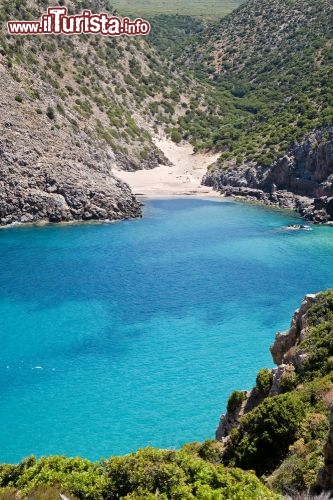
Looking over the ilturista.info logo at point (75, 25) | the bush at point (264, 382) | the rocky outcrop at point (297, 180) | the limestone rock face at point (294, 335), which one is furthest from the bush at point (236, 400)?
the ilturista.info logo at point (75, 25)

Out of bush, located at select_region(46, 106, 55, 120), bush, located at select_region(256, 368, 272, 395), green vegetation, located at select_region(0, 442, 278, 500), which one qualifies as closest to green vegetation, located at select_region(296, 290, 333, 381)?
bush, located at select_region(256, 368, 272, 395)

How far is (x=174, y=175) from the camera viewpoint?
12131 centimetres

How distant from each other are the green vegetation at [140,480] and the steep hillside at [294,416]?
5.73 ft

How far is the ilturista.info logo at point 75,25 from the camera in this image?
11600 centimetres

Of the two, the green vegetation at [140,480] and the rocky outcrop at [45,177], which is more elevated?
the rocky outcrop at [45,177]

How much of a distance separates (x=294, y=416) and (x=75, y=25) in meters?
122

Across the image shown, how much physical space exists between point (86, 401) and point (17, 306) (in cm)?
1796

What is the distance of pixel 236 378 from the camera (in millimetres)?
40062

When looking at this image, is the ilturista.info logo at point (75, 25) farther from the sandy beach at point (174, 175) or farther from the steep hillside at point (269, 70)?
the steep hillside at point (269, 70)

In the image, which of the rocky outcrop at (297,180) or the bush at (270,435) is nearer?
the bush at (270,435)

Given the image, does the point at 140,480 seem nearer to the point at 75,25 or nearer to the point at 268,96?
the point at 75,25

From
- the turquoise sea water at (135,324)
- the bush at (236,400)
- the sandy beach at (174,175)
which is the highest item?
the sandy beach at (174,175)

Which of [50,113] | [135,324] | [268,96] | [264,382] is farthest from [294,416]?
[268,96]

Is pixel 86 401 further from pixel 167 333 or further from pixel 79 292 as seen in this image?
pixel 79 292
